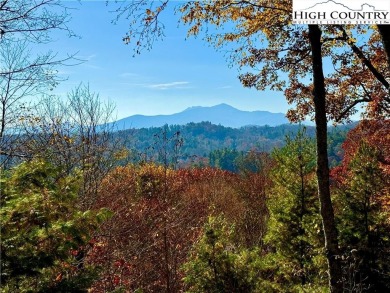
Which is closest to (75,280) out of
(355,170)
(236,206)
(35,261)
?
(35,261)

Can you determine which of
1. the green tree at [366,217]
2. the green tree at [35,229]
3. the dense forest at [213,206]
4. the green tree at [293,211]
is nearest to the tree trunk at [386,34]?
the dense forest at [213,206]

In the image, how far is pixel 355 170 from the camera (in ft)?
43.1

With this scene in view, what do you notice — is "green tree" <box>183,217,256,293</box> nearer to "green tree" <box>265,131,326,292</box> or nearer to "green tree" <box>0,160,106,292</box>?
"green tree" <box>265,131,326,292</box>

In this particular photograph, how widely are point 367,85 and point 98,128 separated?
370 inches

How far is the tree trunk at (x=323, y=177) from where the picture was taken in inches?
276

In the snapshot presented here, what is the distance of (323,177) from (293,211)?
638cm

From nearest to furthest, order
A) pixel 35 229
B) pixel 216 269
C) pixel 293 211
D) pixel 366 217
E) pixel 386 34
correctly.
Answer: pixel 35 229, pixel 386 34, pixel 216 269, pixel 366 217, pixel 293 211

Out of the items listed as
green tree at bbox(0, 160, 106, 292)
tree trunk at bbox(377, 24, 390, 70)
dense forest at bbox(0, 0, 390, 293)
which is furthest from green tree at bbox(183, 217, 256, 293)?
tree trunk at bbox(377, 24, 390, 70)

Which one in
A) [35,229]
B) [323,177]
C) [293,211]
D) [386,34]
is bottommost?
[293,211]

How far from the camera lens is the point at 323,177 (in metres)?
7.20

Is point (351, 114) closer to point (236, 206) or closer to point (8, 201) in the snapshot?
point (8, 201)

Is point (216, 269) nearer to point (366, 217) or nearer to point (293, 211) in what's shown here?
point (293, 211)

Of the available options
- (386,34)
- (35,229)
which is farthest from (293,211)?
(35,229)

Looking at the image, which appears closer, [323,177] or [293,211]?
[323,177]
